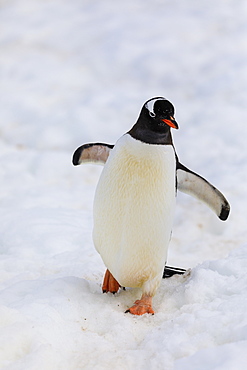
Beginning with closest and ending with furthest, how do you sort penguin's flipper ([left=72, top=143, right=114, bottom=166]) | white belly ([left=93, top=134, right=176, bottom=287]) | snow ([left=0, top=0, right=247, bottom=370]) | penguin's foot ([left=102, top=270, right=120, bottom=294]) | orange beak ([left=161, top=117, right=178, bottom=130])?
snow ([left=0, top=0, right=247, bottom=370]) → orange beak ([left=161, top=117, right=178, bottom=130]) → white belly ([left=93, top=134, right=176, bottom=287]) → penguin's foot ([left=102, top=270, right=120, bottom=294]) → penguin's flipper ([left=72, top=143, right=114, bottom=166])

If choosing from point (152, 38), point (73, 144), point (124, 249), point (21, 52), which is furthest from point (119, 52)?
point (124, 249)

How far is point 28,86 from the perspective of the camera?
5.55 metres

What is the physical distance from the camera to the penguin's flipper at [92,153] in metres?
2.17

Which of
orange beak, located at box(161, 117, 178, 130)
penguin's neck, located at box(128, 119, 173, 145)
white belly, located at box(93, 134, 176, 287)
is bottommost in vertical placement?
white belly, located at box(93, 134, 176, 287)

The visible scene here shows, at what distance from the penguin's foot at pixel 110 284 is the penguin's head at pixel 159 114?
1.96 ft

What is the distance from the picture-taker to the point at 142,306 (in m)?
1.87

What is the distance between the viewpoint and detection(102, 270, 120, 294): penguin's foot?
205 centimetres

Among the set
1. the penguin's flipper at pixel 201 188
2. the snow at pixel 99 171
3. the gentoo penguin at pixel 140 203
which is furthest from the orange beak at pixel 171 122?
the snow at pixel 99 171

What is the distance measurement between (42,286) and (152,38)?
4.79 metres

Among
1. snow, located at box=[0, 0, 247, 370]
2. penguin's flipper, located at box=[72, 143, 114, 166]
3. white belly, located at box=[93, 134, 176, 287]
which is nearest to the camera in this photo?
snow, located at box=[0, 0, 247, 370]

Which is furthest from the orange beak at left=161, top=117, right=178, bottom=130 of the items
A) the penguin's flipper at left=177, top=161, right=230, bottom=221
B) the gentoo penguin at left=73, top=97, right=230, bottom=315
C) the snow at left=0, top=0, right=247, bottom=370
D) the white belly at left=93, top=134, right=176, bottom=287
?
the snow at left=0, top=0, right=247, bottom=370

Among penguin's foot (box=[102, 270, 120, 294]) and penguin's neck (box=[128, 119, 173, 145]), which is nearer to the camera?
penguin's neck (box=[128, 119, 173, 145])

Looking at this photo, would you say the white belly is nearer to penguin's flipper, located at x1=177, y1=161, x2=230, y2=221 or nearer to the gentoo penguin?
the gentoo penguin

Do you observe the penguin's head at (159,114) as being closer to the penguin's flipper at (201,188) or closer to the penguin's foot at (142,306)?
the penguin's flipper at (201,188)
